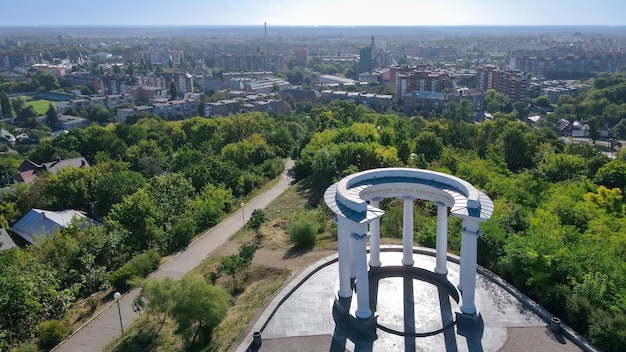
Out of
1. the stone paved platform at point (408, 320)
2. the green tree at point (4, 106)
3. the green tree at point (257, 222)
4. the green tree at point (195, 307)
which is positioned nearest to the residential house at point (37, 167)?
the green tree at point (257, 222)

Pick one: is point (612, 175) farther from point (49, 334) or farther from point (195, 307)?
point (49, 334)

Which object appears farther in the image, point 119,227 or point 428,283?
point 119,227

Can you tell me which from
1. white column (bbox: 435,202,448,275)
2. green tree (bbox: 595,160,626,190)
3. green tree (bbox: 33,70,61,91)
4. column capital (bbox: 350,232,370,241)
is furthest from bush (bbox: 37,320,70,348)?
green tree (bbox: 33,70,61,91)

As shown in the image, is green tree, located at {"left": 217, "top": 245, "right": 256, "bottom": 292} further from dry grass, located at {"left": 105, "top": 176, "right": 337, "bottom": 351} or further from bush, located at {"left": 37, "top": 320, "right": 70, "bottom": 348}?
bush, located at {"left": 37, "top": 320, "right": 70, "bottom": 348}

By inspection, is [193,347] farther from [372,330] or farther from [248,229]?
[248,229]

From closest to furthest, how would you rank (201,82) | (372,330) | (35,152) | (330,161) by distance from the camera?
(372,330)
(330,161)
(35,152)
(201,82)

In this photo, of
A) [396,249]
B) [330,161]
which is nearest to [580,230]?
[396,249]
